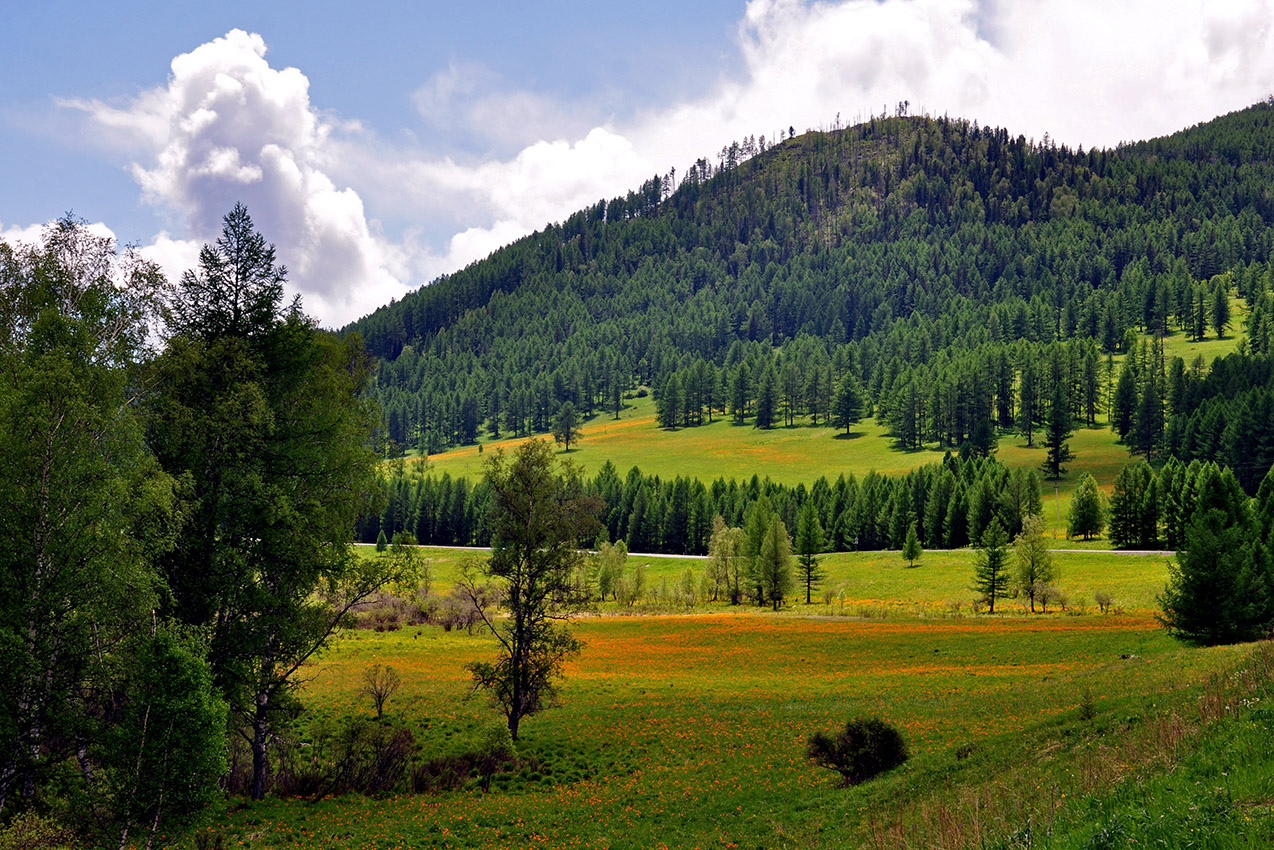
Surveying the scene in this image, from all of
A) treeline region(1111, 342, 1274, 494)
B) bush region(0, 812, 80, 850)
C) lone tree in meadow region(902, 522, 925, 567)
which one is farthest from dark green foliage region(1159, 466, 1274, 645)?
treeline region(1111, 342, 1274, 494)

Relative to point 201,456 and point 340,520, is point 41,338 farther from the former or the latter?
point 340,520

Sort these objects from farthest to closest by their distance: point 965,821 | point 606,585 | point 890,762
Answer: point 606,585
point 890,762
point 965,821

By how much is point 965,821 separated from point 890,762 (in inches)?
366

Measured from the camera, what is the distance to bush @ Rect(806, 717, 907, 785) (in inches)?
821

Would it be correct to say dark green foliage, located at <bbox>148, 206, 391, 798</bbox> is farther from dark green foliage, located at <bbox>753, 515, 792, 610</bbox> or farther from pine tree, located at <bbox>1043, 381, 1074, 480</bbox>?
pine tree, located at <bbox>1043, 381, 1074, 480</bbox>

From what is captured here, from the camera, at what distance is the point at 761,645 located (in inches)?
2003

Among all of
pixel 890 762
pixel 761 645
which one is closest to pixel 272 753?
pixel 890 762

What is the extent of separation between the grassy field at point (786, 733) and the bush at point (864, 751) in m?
0.86

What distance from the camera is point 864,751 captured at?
2080 cm

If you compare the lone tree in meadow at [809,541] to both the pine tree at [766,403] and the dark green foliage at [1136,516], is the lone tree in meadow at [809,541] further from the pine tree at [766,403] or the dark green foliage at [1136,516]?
the pine tree at [766,403]

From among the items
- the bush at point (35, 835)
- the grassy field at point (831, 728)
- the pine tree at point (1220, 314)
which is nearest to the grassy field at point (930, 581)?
the grassy field at point (831, 728)

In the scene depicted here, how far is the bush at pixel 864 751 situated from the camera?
20844 millimetres

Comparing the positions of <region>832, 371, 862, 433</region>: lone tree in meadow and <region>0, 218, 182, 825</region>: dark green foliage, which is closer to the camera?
<region>0, 218, 182, 825</region>: dark green foliage

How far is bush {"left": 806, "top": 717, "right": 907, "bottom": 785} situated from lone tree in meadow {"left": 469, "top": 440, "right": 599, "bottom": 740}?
10938mm
